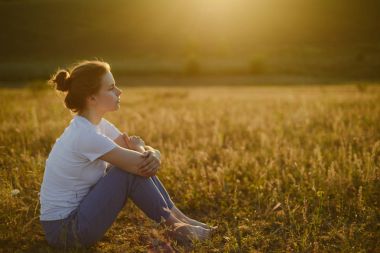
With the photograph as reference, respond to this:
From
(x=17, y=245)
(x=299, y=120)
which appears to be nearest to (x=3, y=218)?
(x=17, y=245)

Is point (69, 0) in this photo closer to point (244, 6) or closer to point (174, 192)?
point (244, 6)

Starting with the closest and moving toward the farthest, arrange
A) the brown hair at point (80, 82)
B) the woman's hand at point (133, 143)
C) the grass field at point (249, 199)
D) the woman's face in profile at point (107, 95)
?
the brown hair at point (80, 82) < the woman's face in profile at point (107, 95) < the grass field at point (249, 199) < the woman's hand at point (133, 143)

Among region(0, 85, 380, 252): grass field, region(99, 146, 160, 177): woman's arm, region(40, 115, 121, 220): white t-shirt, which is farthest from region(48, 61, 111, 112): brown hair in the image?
region(0, 85, 380, 252): grass field

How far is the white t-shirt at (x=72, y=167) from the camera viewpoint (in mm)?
2990

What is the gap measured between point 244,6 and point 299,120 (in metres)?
113

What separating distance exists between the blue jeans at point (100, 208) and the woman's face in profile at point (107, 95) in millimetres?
538

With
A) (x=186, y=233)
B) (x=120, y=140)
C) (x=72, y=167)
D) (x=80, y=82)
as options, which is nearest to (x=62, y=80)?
(x=80, y=82)

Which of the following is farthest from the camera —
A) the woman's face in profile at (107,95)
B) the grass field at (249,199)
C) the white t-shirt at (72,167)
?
the grass field at (249,199)

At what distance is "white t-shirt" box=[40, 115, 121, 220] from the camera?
299cm

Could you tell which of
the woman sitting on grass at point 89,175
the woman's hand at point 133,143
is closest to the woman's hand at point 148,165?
the woman sitting on grass at point 89,175

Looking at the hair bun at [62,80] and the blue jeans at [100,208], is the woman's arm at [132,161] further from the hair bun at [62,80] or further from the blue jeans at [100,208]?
the hair bun at [62,80]

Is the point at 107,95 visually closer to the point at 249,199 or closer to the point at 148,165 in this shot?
the point at 148,165

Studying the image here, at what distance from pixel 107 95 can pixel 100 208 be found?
93cm

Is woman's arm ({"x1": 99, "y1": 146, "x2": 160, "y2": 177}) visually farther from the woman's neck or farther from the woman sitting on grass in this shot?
the woman's neck
